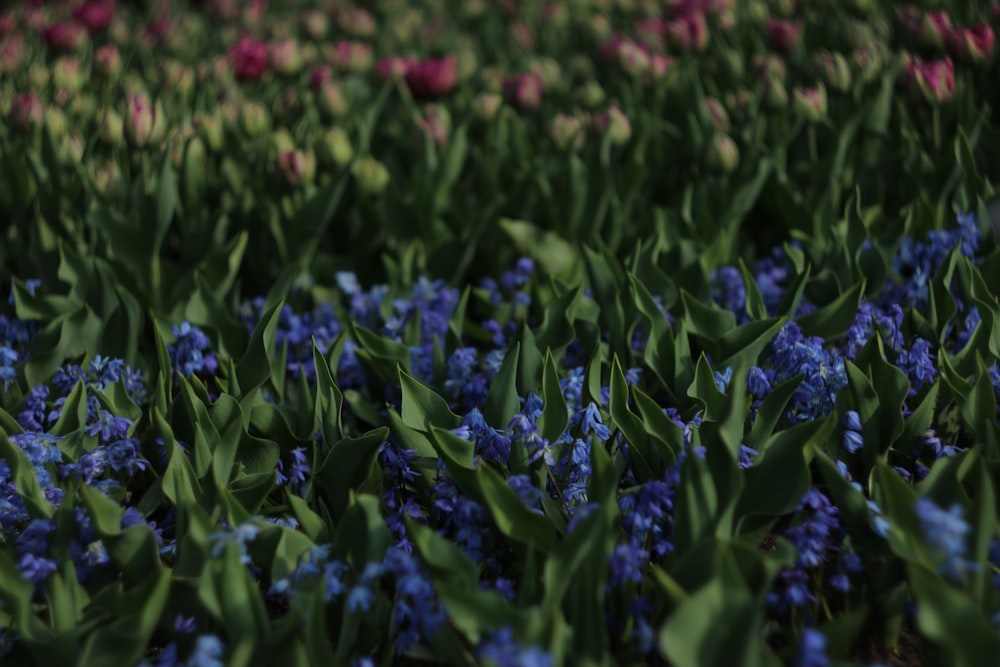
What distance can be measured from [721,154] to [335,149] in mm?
1081

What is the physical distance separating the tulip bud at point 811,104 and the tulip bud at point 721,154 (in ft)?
0.83

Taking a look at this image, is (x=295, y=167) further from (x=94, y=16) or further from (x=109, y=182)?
(x=94, y=16)

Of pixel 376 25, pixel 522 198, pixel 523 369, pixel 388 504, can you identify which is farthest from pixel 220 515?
pixel 376 25

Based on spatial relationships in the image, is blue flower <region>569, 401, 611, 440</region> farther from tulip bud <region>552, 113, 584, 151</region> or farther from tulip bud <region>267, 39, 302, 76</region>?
tulip bud <region>267, 39, 302, 76</region>

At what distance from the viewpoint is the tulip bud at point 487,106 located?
3176mm

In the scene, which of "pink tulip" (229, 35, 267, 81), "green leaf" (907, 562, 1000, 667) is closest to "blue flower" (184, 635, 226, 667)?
"green leaf" (907, 562, 1000, 667)

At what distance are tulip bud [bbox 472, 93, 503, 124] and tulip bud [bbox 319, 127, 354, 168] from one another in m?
0.53

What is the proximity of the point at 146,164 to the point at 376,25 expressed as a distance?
7.33 ft

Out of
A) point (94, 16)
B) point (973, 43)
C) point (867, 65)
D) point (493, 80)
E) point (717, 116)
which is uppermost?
point (973, 43)

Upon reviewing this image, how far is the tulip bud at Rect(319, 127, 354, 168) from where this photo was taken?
283 cm

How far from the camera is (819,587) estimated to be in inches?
60.7

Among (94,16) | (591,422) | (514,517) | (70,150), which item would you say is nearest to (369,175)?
(70,150)

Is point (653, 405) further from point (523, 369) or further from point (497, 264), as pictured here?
point (497, 264)

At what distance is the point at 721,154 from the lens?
278cm
